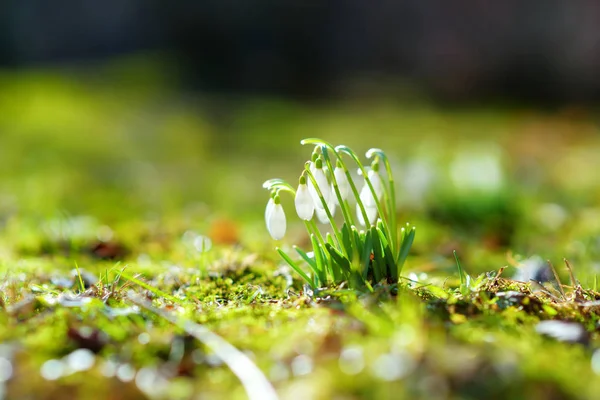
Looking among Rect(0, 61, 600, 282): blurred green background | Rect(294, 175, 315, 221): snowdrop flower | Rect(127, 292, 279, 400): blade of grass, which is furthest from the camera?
Rect(0, 61, 600, 282): blurred green background

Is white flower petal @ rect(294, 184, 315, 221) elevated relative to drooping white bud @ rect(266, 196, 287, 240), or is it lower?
elevated

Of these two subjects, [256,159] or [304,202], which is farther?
[256,159]

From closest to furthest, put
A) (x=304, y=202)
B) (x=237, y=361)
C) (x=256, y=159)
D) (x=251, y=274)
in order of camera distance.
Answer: (x=237, y=361) → (x=304, y=202) → (x=251, y=274) → (x=256, y=159)

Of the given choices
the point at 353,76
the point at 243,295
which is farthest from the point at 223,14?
the point at 243,295

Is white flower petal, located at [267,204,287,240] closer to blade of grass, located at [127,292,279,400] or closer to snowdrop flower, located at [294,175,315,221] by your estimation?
snowdrop flower, located at [294,175,315,221]

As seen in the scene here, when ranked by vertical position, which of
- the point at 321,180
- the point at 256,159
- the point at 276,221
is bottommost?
the point at 256,159

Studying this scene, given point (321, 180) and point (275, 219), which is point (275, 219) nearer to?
point (275, 219)

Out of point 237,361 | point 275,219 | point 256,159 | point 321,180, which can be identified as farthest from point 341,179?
point 256,159

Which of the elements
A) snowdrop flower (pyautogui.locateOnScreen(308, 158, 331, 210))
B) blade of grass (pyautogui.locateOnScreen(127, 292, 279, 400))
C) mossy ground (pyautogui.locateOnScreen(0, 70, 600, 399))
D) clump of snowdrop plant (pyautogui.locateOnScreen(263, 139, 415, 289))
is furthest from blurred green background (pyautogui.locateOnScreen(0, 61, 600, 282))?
blade of grass (pyautogui.locateOnScreen(127, 292, 279, 400))

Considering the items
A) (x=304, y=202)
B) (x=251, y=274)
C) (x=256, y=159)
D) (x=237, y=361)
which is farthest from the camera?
(x=256, y=159)
